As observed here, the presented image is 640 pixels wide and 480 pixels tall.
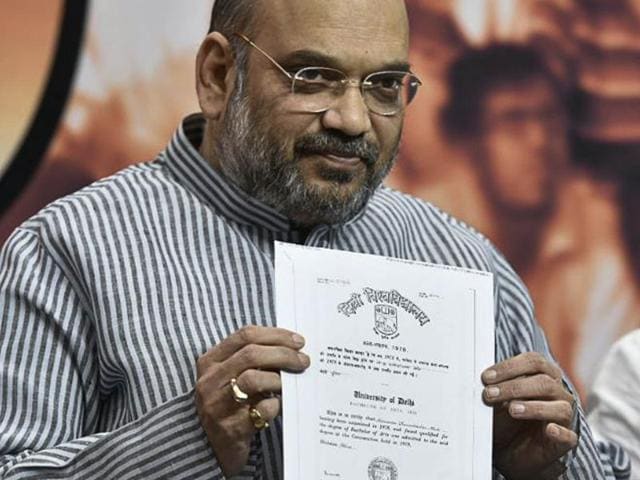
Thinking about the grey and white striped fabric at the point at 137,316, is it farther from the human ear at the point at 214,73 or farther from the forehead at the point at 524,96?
the forehead at the point at 524,96

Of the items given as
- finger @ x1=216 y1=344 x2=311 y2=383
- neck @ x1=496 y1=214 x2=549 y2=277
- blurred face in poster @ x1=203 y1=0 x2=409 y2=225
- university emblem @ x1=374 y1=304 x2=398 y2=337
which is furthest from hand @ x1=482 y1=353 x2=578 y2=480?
neck @ x1=496 y1=214 x2=549 y2=277

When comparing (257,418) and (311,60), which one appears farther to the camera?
(311,60)

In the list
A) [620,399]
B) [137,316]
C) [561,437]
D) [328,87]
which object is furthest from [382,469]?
[620,399]

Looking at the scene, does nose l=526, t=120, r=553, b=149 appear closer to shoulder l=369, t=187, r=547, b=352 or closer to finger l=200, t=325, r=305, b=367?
shoulder l=369, t=187, r=547, b=352

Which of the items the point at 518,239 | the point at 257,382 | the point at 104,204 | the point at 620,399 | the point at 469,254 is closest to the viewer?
the point at 257,382

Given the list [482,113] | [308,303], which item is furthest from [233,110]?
Answer: [482,113]

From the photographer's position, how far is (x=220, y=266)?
67.9 inches

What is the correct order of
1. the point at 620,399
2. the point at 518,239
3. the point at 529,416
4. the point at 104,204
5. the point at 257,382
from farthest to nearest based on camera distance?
the point at 518,239 < the point at 620,399 < the point at 104,204 < the point at 529,416 < the point at 257,382

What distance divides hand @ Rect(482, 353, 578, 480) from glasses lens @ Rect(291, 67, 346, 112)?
39 centimetres

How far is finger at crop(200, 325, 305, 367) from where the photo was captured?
144cm

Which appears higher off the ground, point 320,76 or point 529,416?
point 320,76

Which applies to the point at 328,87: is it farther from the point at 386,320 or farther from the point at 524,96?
the point at 524,96

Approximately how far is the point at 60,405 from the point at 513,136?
0.99 m

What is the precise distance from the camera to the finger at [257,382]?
142 cm
